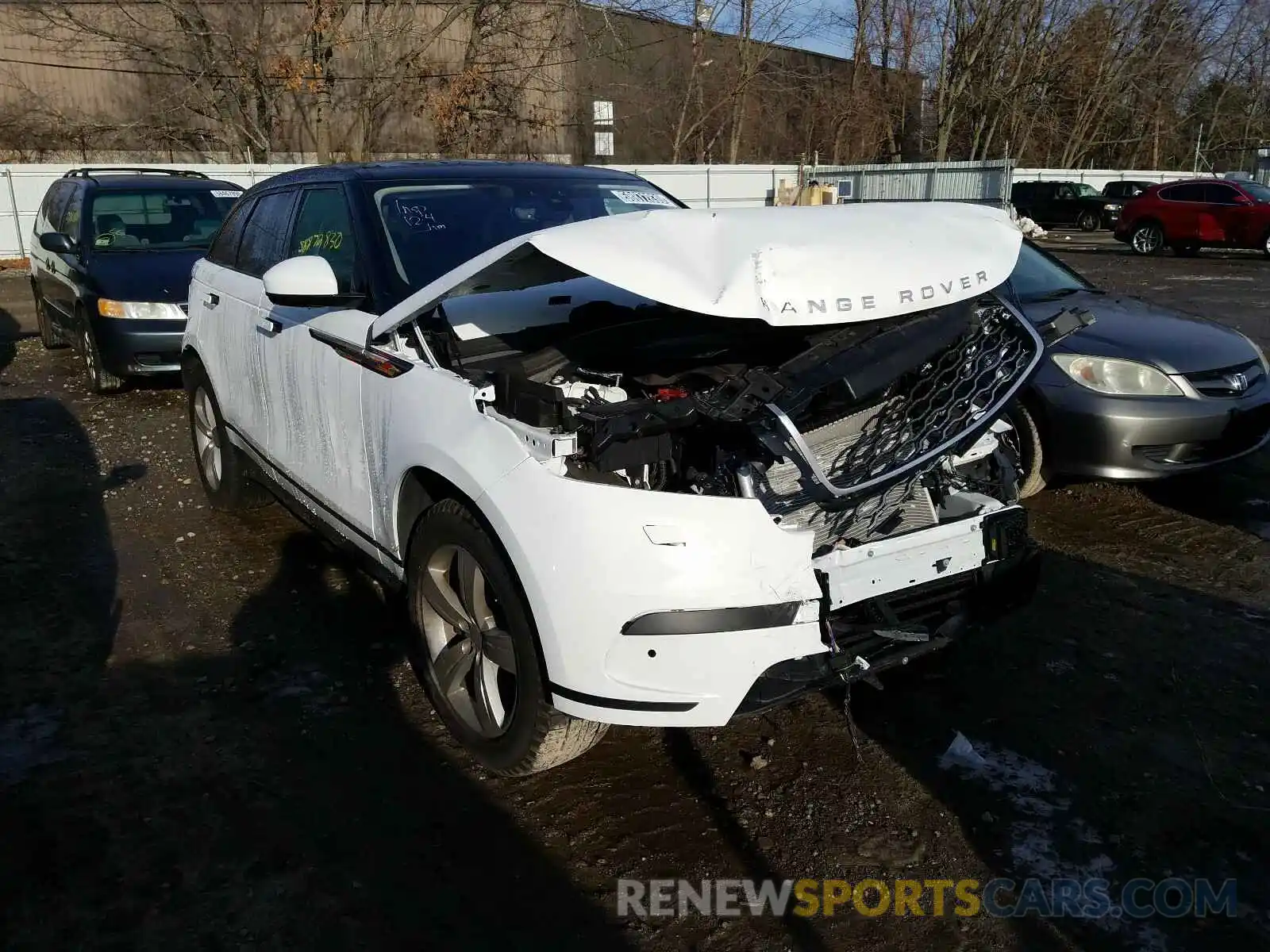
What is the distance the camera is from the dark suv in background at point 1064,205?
30531mm

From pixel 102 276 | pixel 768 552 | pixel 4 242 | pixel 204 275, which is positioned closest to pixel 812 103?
pixel 4 242

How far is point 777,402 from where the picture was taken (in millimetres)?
2656

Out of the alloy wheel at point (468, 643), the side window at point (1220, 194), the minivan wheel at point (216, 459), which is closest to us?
the alloy wheel at point (468, 643)

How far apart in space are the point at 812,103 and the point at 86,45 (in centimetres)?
2501

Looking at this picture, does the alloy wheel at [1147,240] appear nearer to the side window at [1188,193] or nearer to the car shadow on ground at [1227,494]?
the side window at [1188,193]

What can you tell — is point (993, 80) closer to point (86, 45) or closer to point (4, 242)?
point (86, 45)

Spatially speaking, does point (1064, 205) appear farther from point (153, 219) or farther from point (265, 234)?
point (265, 234)

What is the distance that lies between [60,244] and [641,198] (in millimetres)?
6913

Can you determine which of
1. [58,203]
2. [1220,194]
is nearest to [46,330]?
[58,203]

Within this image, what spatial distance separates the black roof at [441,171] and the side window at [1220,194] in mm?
21271

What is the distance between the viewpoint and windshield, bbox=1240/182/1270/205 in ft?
68.5

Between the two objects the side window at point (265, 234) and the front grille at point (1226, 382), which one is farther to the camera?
the front grille at point (1226, 382)

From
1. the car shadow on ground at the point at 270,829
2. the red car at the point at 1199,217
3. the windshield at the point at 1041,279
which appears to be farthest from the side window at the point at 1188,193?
the car shadow on ground at the point at 270,829

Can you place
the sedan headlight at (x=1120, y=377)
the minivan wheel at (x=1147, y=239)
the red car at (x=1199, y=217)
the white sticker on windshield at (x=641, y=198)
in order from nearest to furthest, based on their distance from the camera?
the white sticker on windshield at (x=641, y=198)
the sedan headlight at (x=1120, y=377)
the red car at (x=1199, y=217)
the minivan wheel at (x=1147, y=239)
